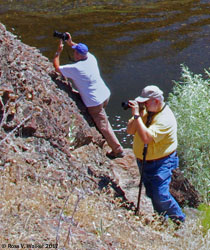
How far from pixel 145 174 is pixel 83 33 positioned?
32.9 feet

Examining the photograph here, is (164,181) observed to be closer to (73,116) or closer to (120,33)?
(73,116)

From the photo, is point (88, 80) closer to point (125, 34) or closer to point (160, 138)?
point (160, 138)

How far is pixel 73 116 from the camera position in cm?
728

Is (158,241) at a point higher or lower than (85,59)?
lower

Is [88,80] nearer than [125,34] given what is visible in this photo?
Yes

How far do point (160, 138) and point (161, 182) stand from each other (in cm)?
60

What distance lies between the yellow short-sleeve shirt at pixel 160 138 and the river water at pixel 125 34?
4.62 m

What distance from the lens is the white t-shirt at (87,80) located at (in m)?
7.27

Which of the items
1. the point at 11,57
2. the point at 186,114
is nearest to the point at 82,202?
the point at 11,57

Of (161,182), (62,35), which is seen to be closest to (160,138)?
(161,182)

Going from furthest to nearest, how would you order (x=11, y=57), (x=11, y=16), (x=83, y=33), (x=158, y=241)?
(x=11, y=16), (x=83, y=33), (x=11, y=57), (x=158, y=241)

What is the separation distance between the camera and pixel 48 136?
21.5ft

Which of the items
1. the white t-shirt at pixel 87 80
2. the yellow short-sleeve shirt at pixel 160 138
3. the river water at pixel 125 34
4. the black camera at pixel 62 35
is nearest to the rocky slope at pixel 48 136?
the white t-shirt at pixel 87 80

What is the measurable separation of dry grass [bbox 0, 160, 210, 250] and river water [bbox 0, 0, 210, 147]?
511 centimetres
